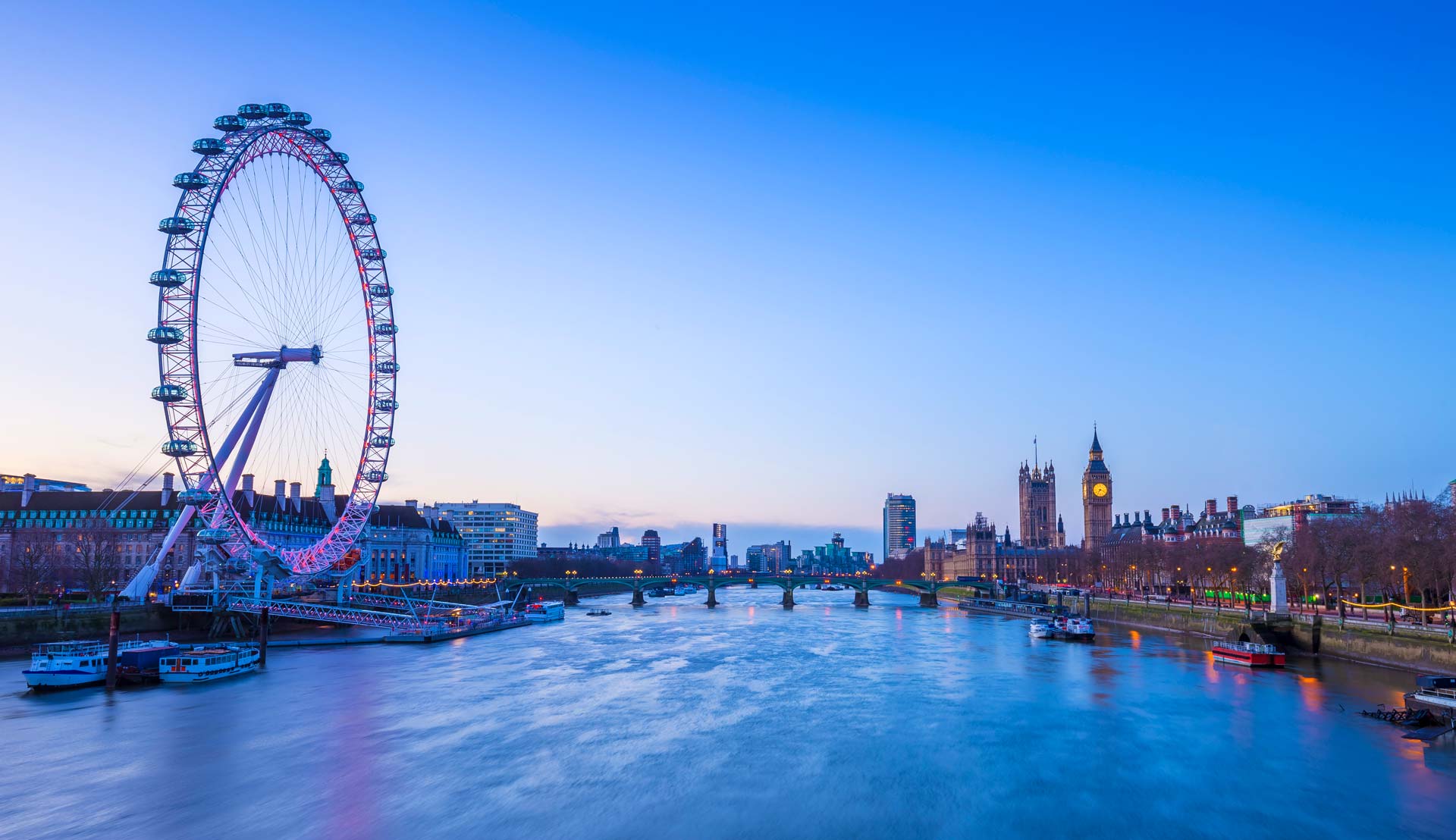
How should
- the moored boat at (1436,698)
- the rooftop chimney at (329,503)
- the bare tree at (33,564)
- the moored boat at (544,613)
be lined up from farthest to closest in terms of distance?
1. the rooftop chimney at (329,503)
2. the moored boat at (544,613)
3. the bare tree at (33,564)
4. the moored boat at (1436,698)

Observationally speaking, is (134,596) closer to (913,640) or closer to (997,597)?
(913,640)

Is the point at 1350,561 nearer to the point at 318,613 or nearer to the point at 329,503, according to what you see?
the point at 318,613

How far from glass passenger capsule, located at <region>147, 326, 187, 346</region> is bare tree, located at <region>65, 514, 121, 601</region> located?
92.5 ft

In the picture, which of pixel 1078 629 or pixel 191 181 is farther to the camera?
pixel 1078 629

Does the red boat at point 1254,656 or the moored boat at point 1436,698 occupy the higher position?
the moored boat at point 1436,698

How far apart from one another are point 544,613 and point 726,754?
8134 cm

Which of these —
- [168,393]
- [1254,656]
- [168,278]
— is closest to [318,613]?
[168,393]

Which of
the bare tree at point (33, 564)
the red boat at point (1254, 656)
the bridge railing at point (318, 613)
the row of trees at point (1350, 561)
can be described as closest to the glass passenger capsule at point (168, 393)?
the bridge railing at point (318, 613)

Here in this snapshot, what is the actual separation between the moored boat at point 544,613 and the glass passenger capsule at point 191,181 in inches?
2524

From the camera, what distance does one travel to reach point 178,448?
56781mm

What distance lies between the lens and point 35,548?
3231 inches

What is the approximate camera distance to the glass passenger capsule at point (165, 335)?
57.1 meters

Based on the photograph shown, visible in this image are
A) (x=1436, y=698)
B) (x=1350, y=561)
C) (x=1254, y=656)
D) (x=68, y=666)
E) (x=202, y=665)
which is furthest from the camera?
(x=1350, y=561)

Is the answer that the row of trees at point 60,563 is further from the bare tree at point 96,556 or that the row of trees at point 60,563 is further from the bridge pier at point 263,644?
the bridge pier at point 263,644
